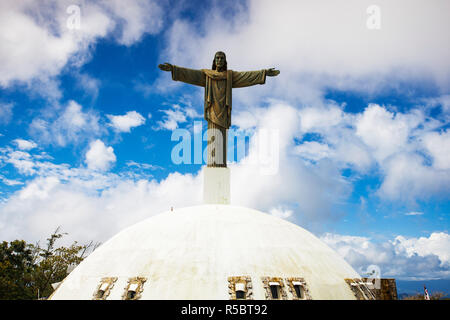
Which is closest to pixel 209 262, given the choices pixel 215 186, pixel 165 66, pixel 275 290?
pixel 275 290

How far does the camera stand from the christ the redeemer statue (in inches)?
799

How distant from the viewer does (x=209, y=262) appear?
13.9 meters

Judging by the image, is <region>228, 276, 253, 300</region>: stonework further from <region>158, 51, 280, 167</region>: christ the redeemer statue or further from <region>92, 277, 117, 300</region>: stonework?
<region>158, 51, 280, 167</region>: christ the redeemer statue

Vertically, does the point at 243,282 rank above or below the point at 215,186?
below

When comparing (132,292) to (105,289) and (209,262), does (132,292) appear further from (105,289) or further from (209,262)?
(209,262)

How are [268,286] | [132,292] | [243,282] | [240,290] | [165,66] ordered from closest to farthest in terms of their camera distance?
[240,290]
[243,282]
[268,286]
[132,292]
[165,66]

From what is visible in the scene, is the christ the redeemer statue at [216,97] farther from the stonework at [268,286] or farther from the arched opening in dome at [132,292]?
the arched opening in dome at [132,292]

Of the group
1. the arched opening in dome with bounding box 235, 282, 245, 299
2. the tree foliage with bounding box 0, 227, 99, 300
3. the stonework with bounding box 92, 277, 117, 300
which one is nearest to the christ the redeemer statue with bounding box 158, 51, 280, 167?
the stonework with bounding box 92, 277, 117, 300

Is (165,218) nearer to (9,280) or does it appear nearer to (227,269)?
(227,269)

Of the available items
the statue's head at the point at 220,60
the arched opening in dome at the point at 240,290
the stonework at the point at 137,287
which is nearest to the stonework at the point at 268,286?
the arched opening in dome at the point at 240,290

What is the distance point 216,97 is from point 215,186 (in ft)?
15.6

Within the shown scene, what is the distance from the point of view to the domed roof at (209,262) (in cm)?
1333

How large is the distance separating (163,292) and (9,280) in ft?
105
